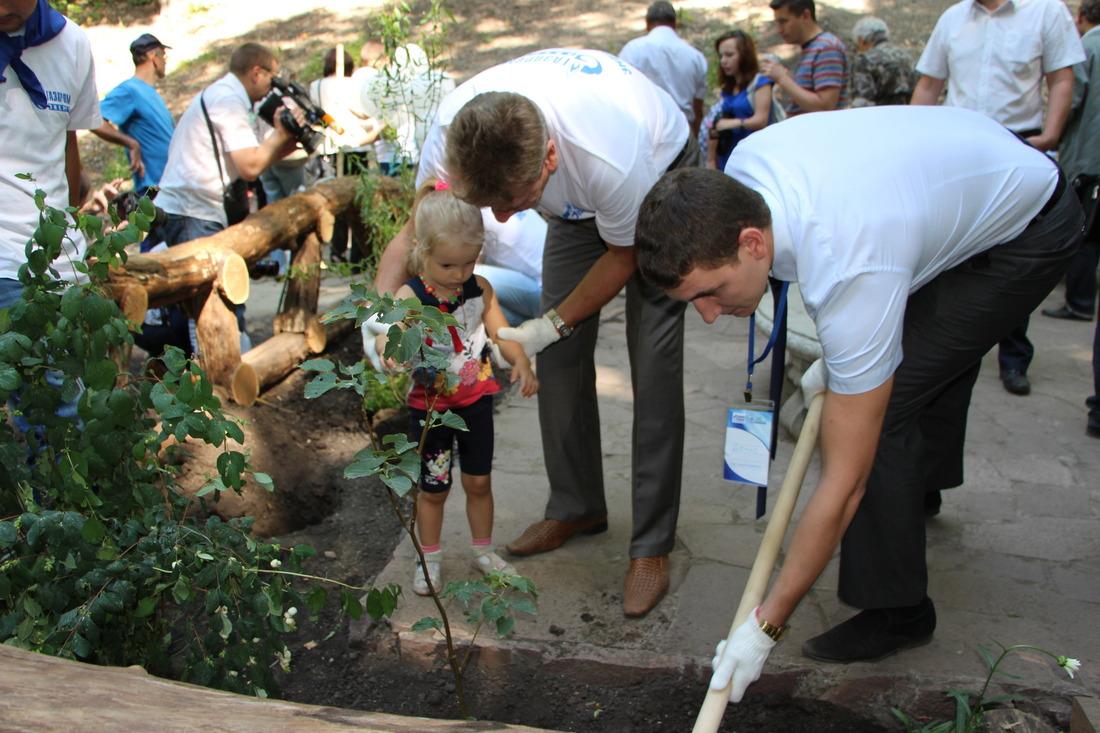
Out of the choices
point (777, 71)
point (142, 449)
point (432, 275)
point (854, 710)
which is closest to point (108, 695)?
point (142, 449)

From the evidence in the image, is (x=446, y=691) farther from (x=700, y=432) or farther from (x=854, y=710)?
(x=700, y=432)

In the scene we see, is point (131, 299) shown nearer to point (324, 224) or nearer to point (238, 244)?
point (238, 244)

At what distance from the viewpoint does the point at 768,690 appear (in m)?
2.29

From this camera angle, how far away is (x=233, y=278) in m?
3.87

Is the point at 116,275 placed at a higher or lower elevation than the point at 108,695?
lower

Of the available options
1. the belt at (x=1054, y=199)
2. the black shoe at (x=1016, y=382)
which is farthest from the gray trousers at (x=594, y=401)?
the black shoe at (x=1016, y=382)

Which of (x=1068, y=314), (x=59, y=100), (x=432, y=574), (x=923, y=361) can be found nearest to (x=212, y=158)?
(x=59, y=100)

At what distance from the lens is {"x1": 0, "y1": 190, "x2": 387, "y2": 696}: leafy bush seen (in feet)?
5.49

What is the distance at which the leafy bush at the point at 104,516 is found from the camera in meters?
1.67

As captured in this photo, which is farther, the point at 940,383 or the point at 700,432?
the point at 700,432

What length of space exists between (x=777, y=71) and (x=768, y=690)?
12.6 feet

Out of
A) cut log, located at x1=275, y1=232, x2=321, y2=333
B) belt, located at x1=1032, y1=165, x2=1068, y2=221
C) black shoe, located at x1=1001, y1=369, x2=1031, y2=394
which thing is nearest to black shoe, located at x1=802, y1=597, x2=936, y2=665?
belt, located at x1=1032, y1=165, x2=1068, y2=221

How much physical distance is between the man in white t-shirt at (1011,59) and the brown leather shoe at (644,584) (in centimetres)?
245

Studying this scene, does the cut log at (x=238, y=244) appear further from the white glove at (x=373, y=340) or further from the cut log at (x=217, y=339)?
the white glove at (x=373, y=340)
